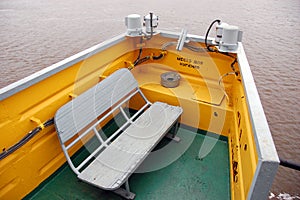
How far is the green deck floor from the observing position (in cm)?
199

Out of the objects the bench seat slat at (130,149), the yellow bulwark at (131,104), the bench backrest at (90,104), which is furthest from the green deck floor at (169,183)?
the bench backrest at (90,104)

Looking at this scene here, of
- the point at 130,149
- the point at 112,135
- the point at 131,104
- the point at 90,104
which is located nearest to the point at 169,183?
the point at 130,149

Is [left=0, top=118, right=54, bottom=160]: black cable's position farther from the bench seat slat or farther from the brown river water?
the brown river water

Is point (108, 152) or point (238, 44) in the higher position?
point (238, 44)

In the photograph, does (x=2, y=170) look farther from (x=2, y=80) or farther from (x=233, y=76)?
(x=2, y=80)

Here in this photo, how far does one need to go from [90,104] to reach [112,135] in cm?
35

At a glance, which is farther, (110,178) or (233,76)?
(233,76)

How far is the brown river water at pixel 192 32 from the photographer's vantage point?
472cm

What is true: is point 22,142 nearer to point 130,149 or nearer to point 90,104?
point 90,104

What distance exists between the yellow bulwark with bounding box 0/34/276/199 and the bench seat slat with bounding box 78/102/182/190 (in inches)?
13.9

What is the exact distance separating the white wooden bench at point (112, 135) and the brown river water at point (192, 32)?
79.4 inches

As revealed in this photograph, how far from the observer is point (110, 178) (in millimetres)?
1771

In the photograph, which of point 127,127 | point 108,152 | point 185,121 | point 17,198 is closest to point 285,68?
point 185,121

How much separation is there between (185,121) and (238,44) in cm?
99
